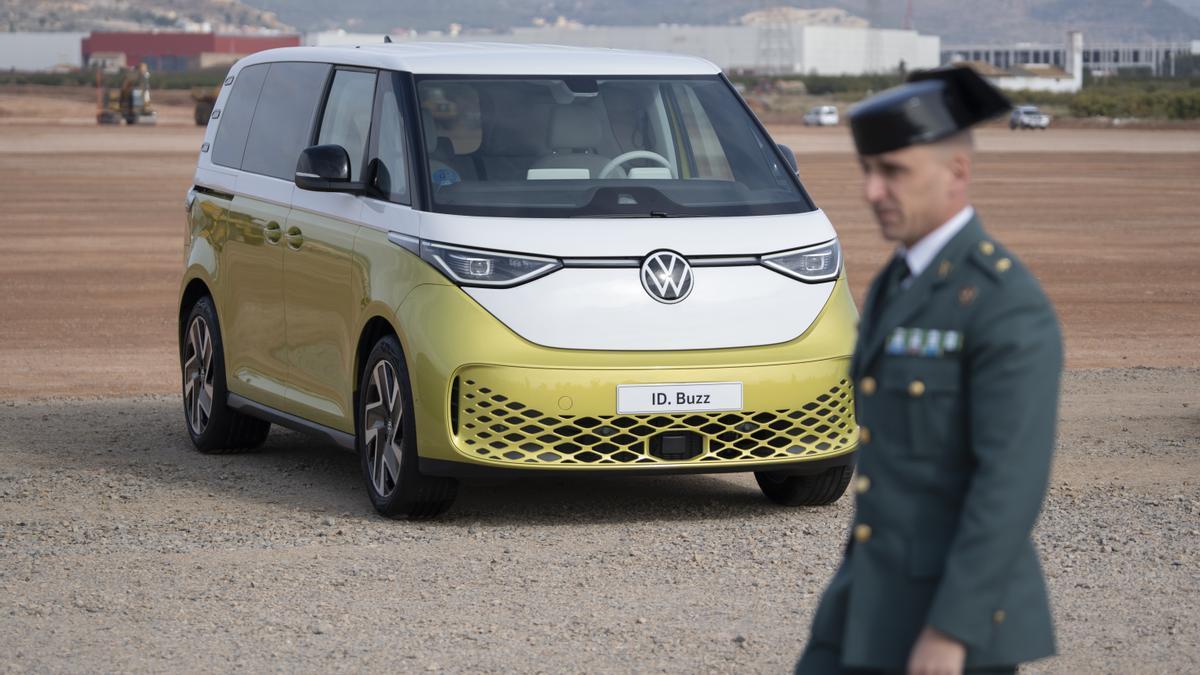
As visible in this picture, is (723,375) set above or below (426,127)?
below

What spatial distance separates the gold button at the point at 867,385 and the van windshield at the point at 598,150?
5.06 meters

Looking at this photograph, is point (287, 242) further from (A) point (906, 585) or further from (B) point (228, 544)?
(A) point (906, 585)

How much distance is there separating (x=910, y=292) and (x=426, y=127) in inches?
222

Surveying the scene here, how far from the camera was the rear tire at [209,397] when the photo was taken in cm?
1030

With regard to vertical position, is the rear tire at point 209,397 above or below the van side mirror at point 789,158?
below

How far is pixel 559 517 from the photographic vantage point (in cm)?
851

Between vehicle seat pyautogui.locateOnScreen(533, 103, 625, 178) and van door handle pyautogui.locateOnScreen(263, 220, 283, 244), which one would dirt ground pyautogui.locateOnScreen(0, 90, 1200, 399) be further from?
vehicle seat pyautogui.locateOnScreen(533, 103, 625, 178)

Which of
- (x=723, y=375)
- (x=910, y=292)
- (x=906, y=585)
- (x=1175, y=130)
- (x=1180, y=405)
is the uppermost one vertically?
(x=910, y=292)

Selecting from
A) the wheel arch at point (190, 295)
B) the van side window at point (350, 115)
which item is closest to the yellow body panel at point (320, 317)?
the van side window at point (350, 115)

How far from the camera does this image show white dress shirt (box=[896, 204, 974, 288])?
309 cm

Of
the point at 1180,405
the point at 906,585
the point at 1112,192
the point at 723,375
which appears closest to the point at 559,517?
the point at 723,375

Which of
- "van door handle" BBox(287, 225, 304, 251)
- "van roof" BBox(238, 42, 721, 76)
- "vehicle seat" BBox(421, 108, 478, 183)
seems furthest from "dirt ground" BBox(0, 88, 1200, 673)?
"van roof" BBox(238, 42, 721, 76)

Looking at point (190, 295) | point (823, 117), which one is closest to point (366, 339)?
point (190, 295)

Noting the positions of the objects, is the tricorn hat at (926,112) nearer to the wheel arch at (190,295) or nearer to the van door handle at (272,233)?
the van door handle at (272,233)
